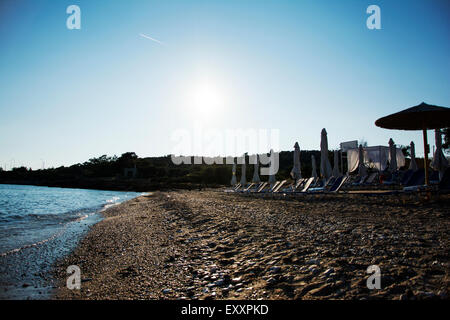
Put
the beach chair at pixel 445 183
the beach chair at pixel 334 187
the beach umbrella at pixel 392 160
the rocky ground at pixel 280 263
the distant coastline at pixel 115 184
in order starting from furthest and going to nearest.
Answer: the distant coastline at pixel 115 184 → the beach umbrella at pixel 392 160 → the beach chair at pixel 334 187 → the beach chair at pixel 445 183 → the rocky ground at pixel 280 263

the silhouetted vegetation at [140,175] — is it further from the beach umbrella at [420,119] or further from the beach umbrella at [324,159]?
the beach umbrella at [420,119]

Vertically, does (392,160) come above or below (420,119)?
below

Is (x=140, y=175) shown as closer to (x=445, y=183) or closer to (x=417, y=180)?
(x=417, y=180)

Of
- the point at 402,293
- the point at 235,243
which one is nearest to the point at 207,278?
the point at 235,243

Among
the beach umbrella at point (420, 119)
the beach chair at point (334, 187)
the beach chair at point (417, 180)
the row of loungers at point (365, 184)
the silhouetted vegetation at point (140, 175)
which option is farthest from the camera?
the silhouetted vegetation at point (140, 175)

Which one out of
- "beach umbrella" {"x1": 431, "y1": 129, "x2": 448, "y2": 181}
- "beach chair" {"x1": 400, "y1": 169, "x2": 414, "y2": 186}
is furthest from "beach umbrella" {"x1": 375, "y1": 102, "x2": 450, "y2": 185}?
"beach chair" {"x1": 400, "y1": 169, "x2": 414, "y2": 186}

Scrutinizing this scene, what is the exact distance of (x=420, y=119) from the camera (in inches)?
298

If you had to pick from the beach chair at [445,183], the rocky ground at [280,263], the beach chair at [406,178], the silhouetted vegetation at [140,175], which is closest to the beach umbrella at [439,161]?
the beach chair at [406,178]

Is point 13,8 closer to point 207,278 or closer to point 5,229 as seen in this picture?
point 5,229

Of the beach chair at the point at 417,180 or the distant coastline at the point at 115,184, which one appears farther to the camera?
the distant coastline at the point at 115,184

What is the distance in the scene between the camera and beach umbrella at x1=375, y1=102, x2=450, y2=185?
22.9 ft

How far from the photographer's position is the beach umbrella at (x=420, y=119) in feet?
22.9

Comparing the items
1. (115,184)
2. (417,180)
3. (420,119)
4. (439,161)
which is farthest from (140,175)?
(420,119)
